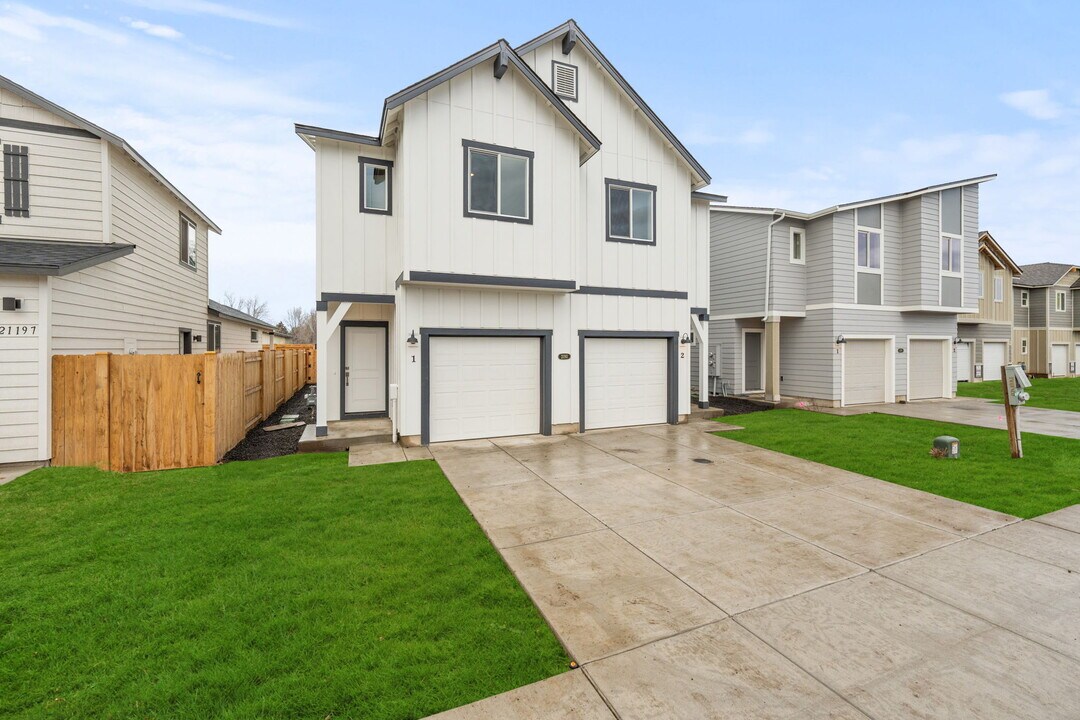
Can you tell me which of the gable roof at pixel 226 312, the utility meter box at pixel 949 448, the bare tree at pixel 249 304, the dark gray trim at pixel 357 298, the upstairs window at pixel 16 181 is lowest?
the utility meter box at pixel 949 448

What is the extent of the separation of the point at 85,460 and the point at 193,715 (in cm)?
722

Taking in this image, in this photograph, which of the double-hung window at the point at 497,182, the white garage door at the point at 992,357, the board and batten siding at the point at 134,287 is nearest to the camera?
the board and batten siding at the point at 134,287

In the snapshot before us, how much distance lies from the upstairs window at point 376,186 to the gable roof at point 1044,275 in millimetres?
34204

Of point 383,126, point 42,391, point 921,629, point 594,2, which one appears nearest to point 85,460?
point 42,391

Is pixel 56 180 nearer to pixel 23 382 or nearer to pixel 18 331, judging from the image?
pixel 18 331

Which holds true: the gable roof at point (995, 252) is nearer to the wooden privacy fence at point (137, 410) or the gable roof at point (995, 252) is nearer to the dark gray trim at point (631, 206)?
the dark gray trim at point (631, 206)

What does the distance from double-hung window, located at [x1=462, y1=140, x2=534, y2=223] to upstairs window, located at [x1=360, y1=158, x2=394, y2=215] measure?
2112mm

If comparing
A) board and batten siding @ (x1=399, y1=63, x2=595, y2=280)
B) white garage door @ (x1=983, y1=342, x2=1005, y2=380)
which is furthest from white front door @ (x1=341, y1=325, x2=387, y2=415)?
white garage door @ (x1=983, y1=342, x2=1005, y2=380)

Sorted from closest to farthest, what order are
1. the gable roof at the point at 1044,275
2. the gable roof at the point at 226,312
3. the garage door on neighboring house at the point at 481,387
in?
the garage door on neighboring house at the point at 481,387 < the gable roof at the point at 226,312 < the gable roof at the point at 1044,275

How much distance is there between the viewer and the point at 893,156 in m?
29.6

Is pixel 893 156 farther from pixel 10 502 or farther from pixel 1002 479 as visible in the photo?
pixel 10 502

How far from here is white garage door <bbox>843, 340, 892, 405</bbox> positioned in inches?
580

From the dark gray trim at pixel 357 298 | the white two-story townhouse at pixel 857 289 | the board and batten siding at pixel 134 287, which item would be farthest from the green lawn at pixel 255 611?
the white two-story townhouse at pixel 857 289

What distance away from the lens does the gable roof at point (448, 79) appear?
330 inches
